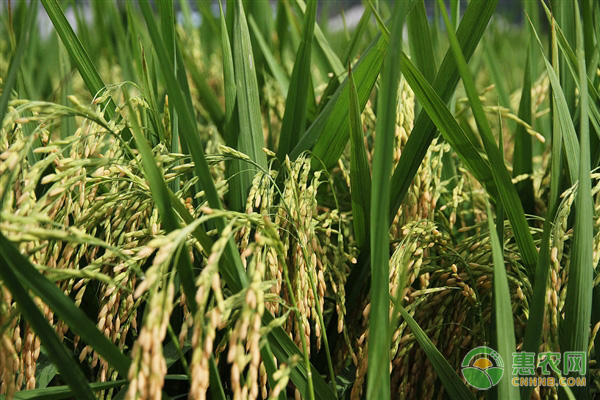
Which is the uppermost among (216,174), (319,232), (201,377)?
(216,174)

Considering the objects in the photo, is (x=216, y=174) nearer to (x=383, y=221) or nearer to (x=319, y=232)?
(x=319, y=232)

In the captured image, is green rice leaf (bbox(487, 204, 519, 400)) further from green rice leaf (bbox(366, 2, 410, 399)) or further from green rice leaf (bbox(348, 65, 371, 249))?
green rice leaf (bbox(348, 65, 371, 249))

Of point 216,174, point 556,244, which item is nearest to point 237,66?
point 216,174

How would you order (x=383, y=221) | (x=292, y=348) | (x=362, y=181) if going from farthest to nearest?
1. (x=362, y=181)
2. (x=292, y=348)
3. (x=383, y=221)

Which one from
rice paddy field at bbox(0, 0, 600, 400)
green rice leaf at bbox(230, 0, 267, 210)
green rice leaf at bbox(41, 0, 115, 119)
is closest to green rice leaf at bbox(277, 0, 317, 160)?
rice paddy field at bbox(0, 0, 600, 400)

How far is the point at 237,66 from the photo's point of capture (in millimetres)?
1024

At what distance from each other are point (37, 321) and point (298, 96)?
2.23 ft

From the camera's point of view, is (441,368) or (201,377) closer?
(201,377)

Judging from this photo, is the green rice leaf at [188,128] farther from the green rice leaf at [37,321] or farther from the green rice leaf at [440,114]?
the green rice leaf at [440,114]

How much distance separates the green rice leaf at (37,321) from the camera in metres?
0.62

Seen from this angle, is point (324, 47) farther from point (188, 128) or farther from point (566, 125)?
point (188, 128)

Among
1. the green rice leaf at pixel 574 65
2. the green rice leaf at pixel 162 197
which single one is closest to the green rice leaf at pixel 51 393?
the green rice leaf at pixel 162 197

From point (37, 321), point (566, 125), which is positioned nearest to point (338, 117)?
point (566, 125)

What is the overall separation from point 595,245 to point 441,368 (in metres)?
0.29
